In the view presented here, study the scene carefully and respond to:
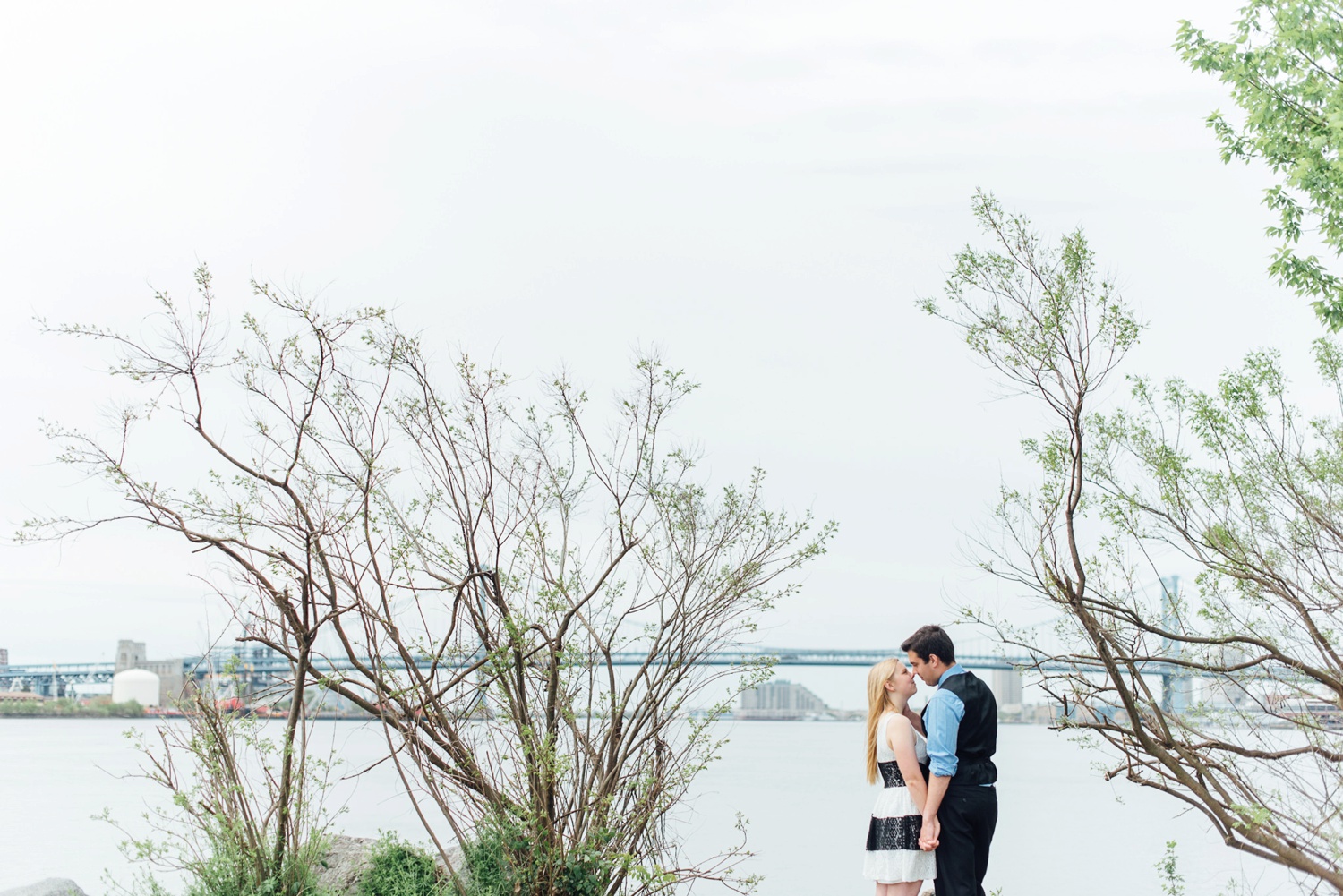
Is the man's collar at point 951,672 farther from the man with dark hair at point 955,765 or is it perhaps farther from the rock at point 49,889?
the rock at point 49,889

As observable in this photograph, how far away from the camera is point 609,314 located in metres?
9.50

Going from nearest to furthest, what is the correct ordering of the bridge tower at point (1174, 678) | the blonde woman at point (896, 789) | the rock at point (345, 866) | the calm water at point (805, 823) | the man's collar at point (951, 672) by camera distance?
1. the man's collar at point (951, 672)
2. the blonde woman at point (896, 789)
3. the rock at point (345, 866)
4. the bridge tower at point (1174, 678)
5. the calm water at point (805, 823)

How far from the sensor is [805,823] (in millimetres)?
24062

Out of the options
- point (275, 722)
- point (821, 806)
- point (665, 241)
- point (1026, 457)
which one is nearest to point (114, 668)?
point (821, 806)

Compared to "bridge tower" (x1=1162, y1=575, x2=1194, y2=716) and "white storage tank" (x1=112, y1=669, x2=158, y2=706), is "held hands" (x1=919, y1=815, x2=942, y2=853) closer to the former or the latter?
"bridge tower" (x1=1162, y1=575, x2=1194, y2=716)

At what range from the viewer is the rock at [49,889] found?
549cm

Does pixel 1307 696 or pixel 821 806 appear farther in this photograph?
pixel 821 806

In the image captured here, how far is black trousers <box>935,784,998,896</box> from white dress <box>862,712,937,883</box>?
0.33 feet

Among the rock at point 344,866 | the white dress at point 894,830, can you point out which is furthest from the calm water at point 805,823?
the white dress at point 894,830

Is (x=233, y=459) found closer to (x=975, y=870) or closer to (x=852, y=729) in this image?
(x=975, y=870)

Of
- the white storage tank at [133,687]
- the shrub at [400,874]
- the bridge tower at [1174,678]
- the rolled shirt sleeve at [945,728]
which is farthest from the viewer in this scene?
the white storage tank at [133,687]

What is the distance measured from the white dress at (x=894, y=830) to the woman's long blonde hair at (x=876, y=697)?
2 centimetres

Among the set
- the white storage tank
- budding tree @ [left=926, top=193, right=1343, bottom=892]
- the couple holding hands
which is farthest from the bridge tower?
the white storage tank

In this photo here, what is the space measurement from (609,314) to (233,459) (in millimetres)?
4796
